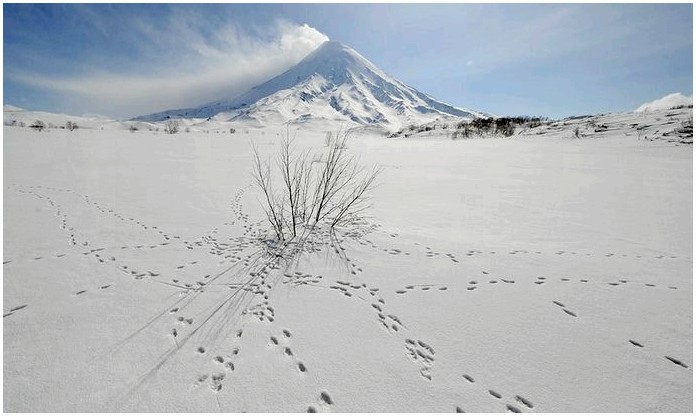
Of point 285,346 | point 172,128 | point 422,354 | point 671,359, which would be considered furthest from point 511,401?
point 172,128

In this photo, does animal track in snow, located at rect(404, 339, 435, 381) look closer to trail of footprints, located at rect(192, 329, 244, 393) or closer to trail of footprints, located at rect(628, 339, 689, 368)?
trail of footprints, located at rect(192, 329, 244, 393)

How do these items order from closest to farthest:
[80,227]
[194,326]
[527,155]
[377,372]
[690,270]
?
[377,372], [194,326], [690,270], [80,227], [527,155]

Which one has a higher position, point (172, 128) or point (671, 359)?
point (172, 128)

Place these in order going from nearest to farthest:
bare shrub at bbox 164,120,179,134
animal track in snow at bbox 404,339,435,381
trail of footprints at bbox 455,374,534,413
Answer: trail of footprints at bbox 455,374,534,413
animal track in snow at bbox 404,339,435,381
bare shrub at bbox 164,120,179,134

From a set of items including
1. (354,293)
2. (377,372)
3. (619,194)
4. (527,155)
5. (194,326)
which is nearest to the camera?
(377,372)

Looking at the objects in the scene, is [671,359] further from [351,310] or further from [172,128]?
[172,128]

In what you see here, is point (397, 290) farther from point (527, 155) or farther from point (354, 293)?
point (527, 155)

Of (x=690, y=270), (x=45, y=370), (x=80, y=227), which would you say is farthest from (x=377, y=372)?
(x=80, y=227)

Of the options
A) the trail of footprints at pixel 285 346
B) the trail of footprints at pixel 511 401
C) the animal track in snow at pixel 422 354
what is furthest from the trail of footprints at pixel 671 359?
the trail of footprints at pixel 285 346

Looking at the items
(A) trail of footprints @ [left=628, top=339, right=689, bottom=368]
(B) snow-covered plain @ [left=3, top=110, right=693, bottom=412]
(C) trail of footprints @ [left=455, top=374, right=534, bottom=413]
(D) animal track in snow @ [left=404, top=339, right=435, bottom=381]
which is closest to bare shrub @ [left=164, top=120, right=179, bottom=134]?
(B) snow-covered plain @ [left=3, top=110, right=693, bottom=412]
